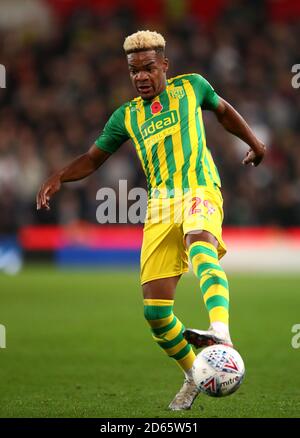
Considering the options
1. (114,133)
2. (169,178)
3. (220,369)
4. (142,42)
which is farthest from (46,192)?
(220,369)

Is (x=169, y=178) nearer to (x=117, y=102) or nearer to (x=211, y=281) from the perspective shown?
(x=211, y=281)

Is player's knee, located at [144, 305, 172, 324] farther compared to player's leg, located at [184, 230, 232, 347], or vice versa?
player's knee, located at [144, 305, 172, 324]

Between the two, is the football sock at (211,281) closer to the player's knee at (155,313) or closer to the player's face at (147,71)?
the player's knee at (155,313)

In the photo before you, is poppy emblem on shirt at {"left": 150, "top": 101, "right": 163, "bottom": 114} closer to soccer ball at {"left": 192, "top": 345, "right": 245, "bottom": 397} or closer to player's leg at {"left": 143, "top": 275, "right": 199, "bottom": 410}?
player's leg at {"left": 143, "top": 275, "right": 199, "bottom": 410}

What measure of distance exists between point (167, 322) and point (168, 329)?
0.06 metres

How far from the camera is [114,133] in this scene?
6066 mm

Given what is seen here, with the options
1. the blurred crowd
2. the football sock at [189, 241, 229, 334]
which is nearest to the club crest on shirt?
the football sock at [189, 241, 229, 334]

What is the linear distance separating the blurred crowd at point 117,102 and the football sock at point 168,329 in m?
10.7

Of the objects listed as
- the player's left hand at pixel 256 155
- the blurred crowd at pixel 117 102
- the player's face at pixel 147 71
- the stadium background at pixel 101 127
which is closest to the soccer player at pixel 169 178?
the player's face at pixel 147 71

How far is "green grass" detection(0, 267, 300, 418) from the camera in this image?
18.8 feet

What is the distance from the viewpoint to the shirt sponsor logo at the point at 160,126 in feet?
19.0

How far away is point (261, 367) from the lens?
23.9 feet

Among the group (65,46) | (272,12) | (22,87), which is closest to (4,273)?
(22,87)

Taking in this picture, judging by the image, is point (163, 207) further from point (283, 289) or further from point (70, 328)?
point (283, 289)
